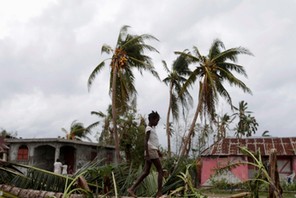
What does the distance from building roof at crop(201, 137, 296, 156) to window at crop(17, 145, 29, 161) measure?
10.5 meters

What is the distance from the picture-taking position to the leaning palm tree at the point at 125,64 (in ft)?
66.1

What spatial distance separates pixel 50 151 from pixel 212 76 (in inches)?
431

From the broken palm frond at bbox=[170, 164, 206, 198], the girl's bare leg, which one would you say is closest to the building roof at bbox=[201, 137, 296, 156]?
the girl's bare leg

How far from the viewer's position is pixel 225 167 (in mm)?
3314

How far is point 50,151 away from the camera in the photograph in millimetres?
24094

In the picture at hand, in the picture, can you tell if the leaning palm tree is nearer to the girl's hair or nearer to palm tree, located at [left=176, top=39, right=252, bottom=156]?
palm tree, located at [left=176, top=39, right=252, bottom=156]

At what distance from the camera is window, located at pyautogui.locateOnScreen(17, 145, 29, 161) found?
2308cm

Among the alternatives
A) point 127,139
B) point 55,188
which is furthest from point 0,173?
point 127,139

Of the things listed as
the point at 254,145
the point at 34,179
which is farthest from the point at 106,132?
the point at 34,179

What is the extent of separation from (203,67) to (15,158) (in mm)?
12131

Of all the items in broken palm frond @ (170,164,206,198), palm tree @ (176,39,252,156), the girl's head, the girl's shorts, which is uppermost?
palm tree @ (176,39,252,156)

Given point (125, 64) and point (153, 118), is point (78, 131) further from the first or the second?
point (153, 118)

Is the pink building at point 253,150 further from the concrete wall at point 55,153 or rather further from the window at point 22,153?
the window at point 22,153

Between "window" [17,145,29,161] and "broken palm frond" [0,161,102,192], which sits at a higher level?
"window" [17,145,29,161]
